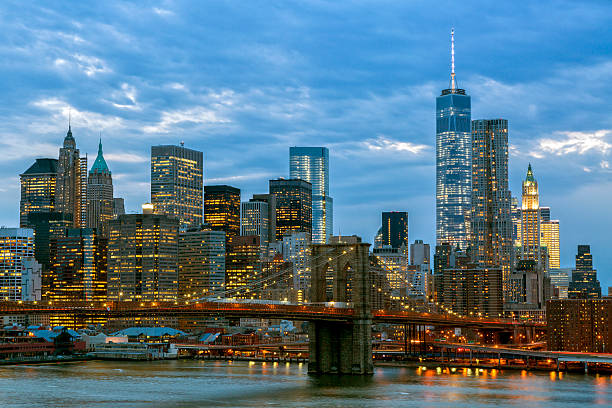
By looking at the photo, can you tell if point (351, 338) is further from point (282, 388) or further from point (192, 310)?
point (192, 310)

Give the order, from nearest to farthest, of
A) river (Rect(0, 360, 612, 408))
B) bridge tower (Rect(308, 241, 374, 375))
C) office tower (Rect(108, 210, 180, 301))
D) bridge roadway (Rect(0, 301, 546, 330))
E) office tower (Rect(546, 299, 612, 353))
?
river (Rect(0, 360, 612, 408)), bridge roadway (Rect(0, 301, 546, 330)), bridge tower (Rect(308, 241, 374, 375)), office tower (Rect(546, 299, 612, 353)), office tower (Rect(108, 210, 180, 301))

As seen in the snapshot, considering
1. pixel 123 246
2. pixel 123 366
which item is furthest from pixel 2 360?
pixel 123 246

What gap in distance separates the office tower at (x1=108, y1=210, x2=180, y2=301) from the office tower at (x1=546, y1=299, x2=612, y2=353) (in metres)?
101

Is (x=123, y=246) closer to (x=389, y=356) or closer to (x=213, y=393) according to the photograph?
(x=389, y=356)

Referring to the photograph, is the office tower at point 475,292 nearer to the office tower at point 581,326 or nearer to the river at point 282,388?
the office tower at point 581,326

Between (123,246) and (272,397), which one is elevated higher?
(123,246)

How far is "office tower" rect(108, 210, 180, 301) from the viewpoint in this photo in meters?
192

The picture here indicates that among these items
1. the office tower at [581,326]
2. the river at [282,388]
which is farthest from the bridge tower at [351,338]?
the office tower at [581,326]

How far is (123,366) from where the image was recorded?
92188 millimetres

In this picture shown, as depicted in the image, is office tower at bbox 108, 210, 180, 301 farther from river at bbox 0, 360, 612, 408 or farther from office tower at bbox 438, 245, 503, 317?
river at bbox 0, 360, 612, 408

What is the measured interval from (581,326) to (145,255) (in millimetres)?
108345

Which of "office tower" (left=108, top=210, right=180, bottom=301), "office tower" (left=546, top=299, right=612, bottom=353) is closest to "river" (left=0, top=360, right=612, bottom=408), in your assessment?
"office tower" (left=546, top=299, right=612, bottom=353)

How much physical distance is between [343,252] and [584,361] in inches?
975

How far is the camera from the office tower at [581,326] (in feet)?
333
